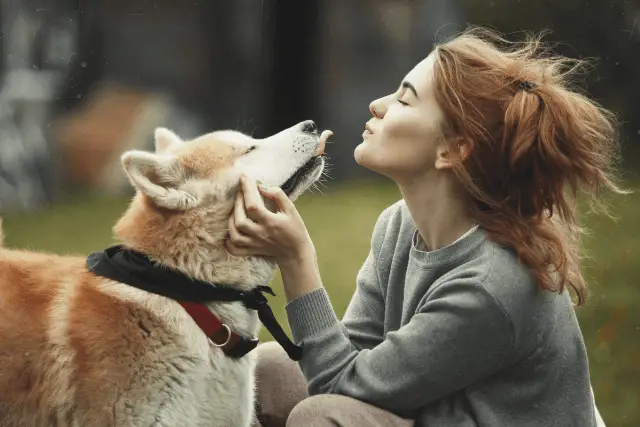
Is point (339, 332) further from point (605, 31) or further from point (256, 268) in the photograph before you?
point (605, 31)

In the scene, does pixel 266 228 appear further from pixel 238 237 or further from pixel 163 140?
pixel 163 140

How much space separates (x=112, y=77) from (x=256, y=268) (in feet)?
19.8

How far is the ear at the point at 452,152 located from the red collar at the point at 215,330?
0.67 m

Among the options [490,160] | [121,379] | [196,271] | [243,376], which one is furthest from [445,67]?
[121,379]

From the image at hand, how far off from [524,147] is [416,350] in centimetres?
53

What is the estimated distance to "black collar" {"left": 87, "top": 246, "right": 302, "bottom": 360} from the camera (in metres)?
1.96

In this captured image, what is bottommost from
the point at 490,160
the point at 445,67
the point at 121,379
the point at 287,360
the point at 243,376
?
the point at 287,360

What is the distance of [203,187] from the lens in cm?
204

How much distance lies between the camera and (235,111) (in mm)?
7645

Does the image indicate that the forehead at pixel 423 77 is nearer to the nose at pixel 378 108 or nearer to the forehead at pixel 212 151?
the nose at pixel 378 108

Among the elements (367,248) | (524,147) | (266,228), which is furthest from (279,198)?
(367,248)

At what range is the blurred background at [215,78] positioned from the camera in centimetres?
586

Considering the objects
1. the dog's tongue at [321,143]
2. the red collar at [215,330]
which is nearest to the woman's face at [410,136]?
the dog's tongue at [321,143]

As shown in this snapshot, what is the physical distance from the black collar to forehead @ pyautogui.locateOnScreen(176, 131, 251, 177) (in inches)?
11.0
